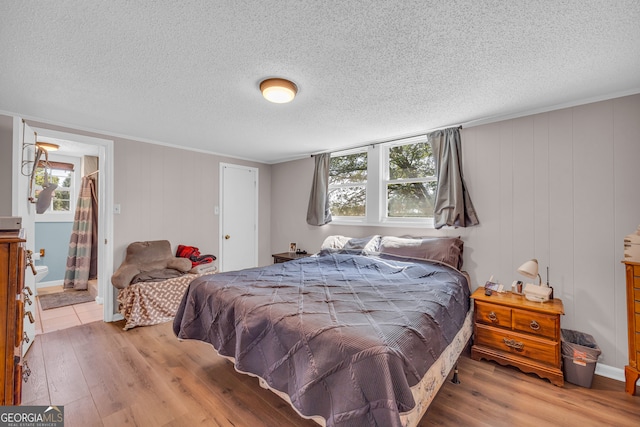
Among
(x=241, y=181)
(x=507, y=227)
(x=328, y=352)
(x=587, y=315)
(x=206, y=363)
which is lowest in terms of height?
(x=206, y=363)

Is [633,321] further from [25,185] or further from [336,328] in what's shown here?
[25,185]

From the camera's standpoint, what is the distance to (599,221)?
7.54ft

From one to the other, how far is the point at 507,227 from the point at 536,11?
1967 millimetres

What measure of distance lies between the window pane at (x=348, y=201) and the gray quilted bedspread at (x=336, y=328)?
4.81 ft

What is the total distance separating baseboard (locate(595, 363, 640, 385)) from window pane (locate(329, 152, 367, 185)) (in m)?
3.00

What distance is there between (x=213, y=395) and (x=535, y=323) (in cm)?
255

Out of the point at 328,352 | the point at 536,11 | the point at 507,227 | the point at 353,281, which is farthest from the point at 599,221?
the point at 328,352

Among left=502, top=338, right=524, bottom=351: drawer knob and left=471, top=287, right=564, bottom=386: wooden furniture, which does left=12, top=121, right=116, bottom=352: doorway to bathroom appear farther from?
left=502, top=338, right=524, bottom=351: drawer knob

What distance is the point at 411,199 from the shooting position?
3516 millimetres

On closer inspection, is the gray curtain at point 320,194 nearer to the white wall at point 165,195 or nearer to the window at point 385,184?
the window at point 385,184

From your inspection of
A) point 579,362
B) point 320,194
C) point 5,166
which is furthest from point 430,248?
point 5,166

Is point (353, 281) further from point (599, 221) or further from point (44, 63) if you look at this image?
point (44, 63)

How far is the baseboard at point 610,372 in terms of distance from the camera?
2.18 m

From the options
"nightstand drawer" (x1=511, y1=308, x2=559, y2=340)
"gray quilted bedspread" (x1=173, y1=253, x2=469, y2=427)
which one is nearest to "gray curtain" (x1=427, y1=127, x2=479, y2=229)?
"gray quilted bedspread" (x1=173, y1=253, x2=469, y2=427)
